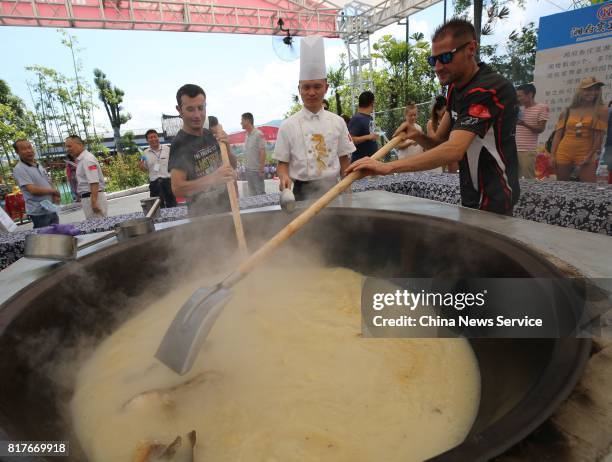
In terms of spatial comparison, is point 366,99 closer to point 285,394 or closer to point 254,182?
point 254,182

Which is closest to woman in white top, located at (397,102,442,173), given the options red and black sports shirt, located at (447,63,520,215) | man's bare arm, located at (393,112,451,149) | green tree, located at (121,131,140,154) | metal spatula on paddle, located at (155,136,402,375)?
man's bare arm, located at (393,112,451,149)

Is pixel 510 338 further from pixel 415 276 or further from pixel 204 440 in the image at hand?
pixel 204 440

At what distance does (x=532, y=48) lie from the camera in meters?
9.92

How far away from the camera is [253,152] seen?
666 centimetres

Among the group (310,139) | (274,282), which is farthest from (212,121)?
(274,282)

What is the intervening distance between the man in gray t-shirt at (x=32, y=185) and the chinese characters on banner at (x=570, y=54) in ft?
20.5

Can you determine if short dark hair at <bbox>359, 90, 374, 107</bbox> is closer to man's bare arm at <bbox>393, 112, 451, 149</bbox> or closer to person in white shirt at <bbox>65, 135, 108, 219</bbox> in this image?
man's bare arm at <bbox>393, 112, 451, 149</bbox>

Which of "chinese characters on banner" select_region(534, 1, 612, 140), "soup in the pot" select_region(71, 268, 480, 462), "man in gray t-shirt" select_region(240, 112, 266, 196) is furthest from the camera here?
"man in gray t-shirt" select_region(240, 112, 266, 196)

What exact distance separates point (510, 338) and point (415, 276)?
0.72m

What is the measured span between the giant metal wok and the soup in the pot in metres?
0.08

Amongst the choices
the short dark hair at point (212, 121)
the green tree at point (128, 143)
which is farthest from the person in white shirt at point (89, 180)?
the green tree at point (128, 143)

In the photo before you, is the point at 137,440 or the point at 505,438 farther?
the point at 137,440

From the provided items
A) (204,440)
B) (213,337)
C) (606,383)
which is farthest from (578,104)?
(204,440)

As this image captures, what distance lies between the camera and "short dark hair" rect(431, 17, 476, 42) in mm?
1733
